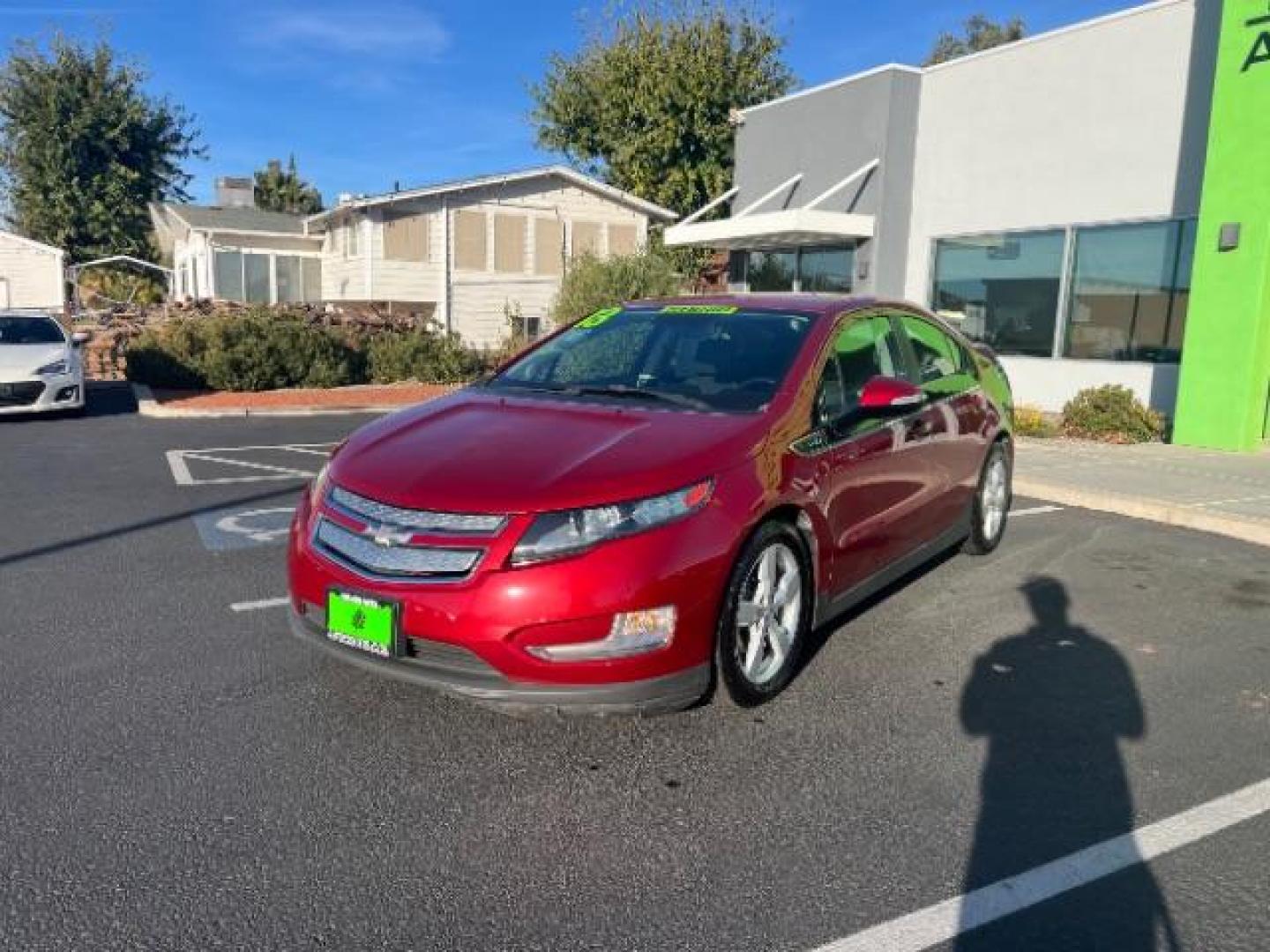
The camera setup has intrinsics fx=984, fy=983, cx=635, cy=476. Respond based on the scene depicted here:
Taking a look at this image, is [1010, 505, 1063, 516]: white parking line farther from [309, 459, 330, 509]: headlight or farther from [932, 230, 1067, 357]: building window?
[932, 230, 1067, 357]: building window

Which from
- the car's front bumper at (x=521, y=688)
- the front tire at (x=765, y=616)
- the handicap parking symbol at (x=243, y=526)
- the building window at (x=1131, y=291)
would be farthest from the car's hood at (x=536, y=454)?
the building window at (x=1131, y=291)

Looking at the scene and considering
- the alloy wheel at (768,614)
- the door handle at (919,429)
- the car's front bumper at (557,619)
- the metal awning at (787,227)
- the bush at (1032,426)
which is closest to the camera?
the car's front bumper at (557,619)

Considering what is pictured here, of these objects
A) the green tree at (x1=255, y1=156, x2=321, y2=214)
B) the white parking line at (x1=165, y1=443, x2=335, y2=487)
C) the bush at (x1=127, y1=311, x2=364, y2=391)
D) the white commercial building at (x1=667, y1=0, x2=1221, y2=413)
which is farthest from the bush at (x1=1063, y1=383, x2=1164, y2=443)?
the green tree at (x1=255, y1=156, x2=321, y2=214)

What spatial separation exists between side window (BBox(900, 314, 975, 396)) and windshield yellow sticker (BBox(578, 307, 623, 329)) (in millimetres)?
1559

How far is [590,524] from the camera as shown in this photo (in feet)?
10.7

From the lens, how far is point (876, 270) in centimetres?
1675

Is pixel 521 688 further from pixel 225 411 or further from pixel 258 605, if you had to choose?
pixel 225 411

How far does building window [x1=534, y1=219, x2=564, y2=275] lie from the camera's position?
28203 millimetres

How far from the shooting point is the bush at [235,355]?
16750mm

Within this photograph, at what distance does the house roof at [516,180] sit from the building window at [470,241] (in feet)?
2.60

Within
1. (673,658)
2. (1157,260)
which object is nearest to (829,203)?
(1157,260)

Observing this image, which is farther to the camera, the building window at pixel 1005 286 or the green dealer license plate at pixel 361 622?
the building window at pixel 1005 286

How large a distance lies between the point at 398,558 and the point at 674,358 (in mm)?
1873

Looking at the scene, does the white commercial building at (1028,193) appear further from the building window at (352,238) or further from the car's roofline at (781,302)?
the building window at (352,238)
